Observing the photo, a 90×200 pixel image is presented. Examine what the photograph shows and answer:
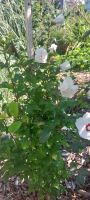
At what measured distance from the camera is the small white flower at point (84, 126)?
78.7 inches

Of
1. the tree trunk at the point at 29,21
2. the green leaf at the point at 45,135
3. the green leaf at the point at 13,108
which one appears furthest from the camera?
the tree trunk at the point at 29,21

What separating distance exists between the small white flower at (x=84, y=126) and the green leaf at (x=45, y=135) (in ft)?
0.48

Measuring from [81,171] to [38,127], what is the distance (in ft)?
1.29

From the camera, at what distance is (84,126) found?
2.01 meters

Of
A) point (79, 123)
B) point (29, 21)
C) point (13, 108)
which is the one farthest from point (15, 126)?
point (29, 21)

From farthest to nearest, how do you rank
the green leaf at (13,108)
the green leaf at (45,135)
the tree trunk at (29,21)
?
the tree trunk at (29,21) → the green leaf at (13,108) → the green leaf at (45,135)

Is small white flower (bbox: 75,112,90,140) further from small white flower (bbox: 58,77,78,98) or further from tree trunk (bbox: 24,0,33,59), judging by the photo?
tree trunk (bbox: 24,0,33,59)

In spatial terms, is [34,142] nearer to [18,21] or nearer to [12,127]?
[12,127]

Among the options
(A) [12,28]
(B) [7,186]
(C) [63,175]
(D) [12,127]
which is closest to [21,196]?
(B) [7,186]

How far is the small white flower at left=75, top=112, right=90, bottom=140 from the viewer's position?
1998 mm

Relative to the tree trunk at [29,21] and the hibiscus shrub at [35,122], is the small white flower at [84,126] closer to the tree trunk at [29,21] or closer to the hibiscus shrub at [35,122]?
the hibiscus shrub at [35,122]

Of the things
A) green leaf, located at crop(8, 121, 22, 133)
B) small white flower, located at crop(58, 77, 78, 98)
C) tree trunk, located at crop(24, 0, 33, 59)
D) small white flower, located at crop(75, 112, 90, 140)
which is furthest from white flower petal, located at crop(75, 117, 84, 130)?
tree trunk, located at crop(24, 0, 33, 59)

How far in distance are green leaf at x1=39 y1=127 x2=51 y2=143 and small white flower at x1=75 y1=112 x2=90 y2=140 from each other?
0.48 ft

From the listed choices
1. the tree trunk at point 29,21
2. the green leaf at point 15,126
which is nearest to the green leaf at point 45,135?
the green leaf at point 15,126
